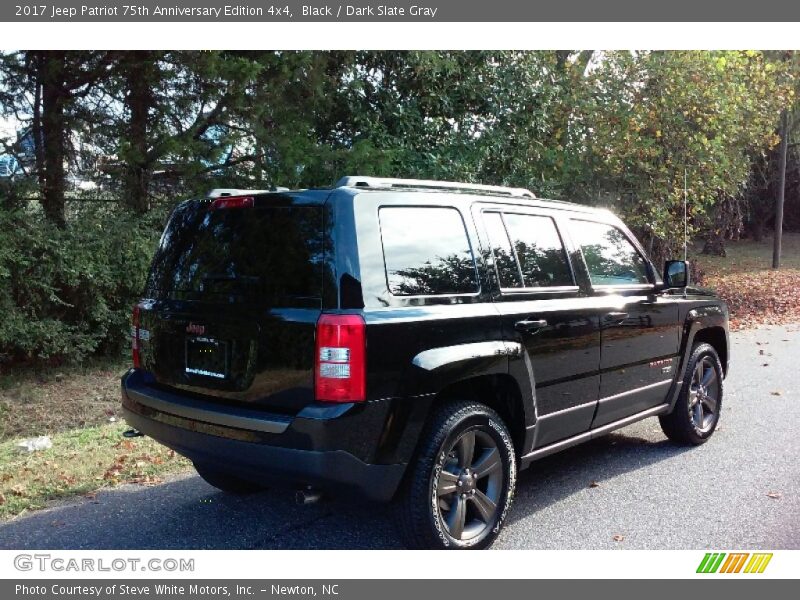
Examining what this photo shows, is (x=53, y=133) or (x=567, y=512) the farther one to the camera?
(x=53, y=133)

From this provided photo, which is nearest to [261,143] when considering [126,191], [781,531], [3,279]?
[126,191]

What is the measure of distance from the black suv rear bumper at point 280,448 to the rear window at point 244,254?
0.55 metres

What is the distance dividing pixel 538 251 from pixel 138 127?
21.0ft

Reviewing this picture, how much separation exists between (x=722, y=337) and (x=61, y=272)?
6726 millimetres

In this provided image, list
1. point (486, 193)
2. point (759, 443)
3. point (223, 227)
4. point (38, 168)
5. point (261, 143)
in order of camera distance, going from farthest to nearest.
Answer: point (261, 143)
point (38, 168)
point (759, 443)
point (486, 193)
point (223, 227)

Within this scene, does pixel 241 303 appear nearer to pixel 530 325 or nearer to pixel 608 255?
pixel 530 325

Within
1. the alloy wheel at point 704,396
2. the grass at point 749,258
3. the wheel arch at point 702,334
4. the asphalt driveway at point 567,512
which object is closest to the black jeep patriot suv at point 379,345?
the asphalt driveway at point 567,512

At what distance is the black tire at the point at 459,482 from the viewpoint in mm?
3525

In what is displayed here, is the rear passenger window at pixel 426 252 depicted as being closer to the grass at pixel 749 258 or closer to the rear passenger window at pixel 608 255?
the rear passenger window at pixel 608 255

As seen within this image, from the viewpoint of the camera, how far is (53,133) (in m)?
8.80

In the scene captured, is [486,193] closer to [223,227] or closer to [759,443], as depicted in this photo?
[223,227]

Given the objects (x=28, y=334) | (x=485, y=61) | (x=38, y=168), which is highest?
(x=485, y=61)

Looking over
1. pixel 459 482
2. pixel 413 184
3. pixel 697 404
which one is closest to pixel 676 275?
pixel 697 404

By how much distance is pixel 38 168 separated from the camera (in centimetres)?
871
